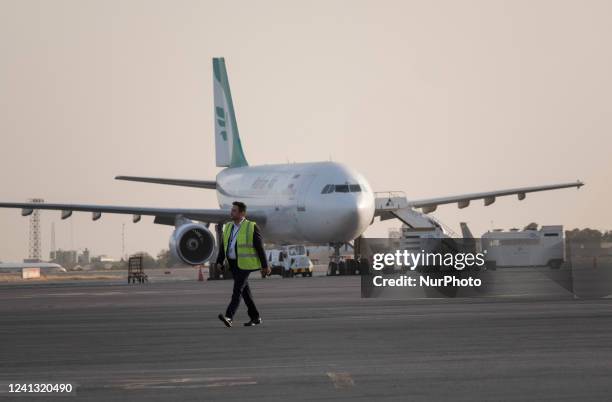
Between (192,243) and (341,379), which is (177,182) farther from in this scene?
(341,379)

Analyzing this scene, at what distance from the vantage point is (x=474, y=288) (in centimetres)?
2953

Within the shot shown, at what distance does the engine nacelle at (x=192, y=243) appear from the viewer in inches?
2110

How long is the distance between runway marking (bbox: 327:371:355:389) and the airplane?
1571 inches

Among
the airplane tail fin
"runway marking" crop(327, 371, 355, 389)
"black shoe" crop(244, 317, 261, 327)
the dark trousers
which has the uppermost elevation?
the airplane tail fin

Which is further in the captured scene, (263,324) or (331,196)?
(331,196)

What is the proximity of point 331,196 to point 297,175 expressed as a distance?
3426 mm

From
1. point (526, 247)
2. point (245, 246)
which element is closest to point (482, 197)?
point (526, 247)

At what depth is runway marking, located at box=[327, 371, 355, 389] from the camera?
36.1 ft

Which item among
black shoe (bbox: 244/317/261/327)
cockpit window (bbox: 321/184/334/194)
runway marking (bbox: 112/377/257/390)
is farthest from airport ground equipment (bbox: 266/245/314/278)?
runway marking (bbox: 112/377/257/390)

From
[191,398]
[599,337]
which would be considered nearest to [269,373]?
[191,398]

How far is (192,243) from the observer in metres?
54.3

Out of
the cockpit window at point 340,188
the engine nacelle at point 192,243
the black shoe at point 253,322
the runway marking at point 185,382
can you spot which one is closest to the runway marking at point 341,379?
the runway marking at point 185,382

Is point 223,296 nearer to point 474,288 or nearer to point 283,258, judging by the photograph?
point 474,288

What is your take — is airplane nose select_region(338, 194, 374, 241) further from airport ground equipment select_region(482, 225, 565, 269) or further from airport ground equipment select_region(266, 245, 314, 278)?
airport ground equipment select_region(482, 225, 565, 269)
